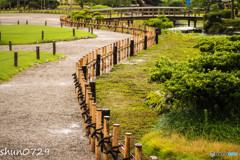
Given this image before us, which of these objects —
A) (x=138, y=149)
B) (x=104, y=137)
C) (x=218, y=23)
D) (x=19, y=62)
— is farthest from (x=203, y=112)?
(x=218, y=23)

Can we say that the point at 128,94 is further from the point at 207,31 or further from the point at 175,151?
the point at 207,31

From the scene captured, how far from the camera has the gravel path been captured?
6.35 metres

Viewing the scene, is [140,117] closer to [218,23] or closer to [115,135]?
[115,135]

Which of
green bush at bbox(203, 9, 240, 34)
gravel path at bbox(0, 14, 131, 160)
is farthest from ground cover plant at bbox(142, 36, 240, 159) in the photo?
green bush at bbox(203, 9, 240, 34)

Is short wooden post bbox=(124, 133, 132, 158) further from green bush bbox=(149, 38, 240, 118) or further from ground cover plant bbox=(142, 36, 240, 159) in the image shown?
green bush bbox=(149, 38, 240, 118)

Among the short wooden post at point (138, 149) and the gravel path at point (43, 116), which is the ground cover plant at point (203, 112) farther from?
the gravel path at point (43, 116)

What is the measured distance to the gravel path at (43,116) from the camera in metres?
6.35

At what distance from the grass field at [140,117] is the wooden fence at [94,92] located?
19.3 inches

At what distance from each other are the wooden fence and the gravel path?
1.12 ft

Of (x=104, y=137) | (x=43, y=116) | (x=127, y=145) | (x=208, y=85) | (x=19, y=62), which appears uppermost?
(x=208, y=85)

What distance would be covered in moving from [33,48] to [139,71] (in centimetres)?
964

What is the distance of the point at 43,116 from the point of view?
26.8 feet

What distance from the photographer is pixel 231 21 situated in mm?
31844

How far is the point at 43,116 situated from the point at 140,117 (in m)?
2.49
